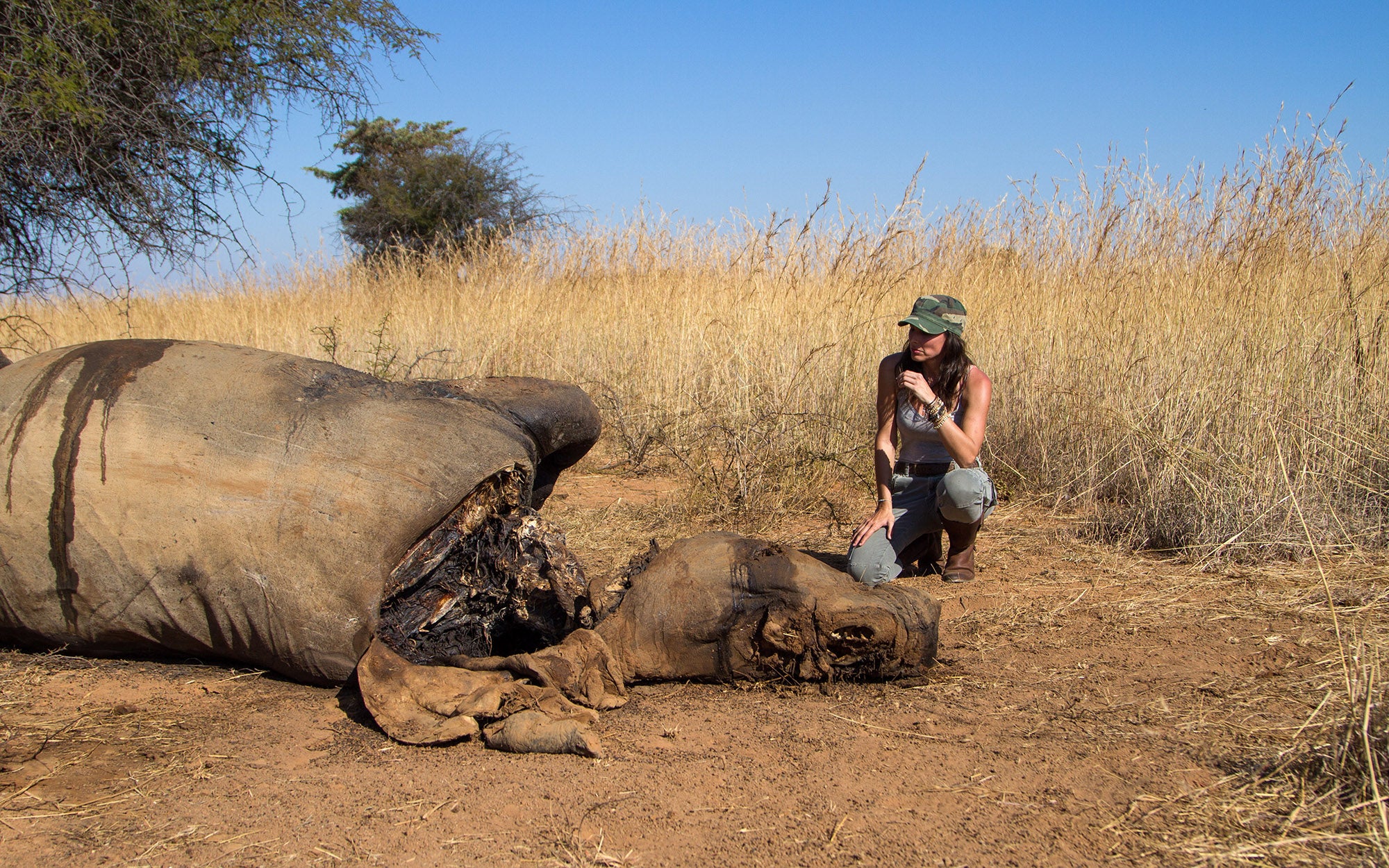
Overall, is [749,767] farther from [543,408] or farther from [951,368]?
[951,368]

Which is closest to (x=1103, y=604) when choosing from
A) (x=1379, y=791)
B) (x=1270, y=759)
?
(x=1270, y=759)

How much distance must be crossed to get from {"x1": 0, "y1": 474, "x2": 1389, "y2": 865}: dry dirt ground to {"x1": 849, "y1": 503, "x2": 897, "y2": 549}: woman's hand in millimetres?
496

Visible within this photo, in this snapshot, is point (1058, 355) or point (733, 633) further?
point (1058, 355)

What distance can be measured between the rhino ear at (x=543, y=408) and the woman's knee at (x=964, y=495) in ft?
4.61

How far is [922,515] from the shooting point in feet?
12.5

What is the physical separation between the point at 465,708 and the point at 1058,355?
166 inches

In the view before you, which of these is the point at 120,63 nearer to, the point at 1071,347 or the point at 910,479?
the point at 910,479

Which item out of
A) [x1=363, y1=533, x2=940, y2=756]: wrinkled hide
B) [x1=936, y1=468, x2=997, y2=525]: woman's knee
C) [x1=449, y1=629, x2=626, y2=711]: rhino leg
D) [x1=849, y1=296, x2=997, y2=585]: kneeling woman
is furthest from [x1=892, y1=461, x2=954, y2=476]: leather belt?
[x1=449, y1=629, x2=626, y2=711]: rhino leg

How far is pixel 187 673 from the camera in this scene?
292 cm

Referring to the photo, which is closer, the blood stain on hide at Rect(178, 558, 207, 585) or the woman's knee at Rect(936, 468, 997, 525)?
the blood stain on hide at Rect(178, 558, 207, 585)

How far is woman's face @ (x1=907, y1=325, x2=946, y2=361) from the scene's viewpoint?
360 centimetres

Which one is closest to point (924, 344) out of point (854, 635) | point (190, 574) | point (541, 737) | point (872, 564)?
point (872, 564)

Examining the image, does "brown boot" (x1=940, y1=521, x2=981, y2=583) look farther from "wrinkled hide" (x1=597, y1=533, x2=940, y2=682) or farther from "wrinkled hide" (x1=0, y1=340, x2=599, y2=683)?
"wrinkled hide" (x1=0, y1=340, x2=599, y2=683)

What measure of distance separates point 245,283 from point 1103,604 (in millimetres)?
11153
